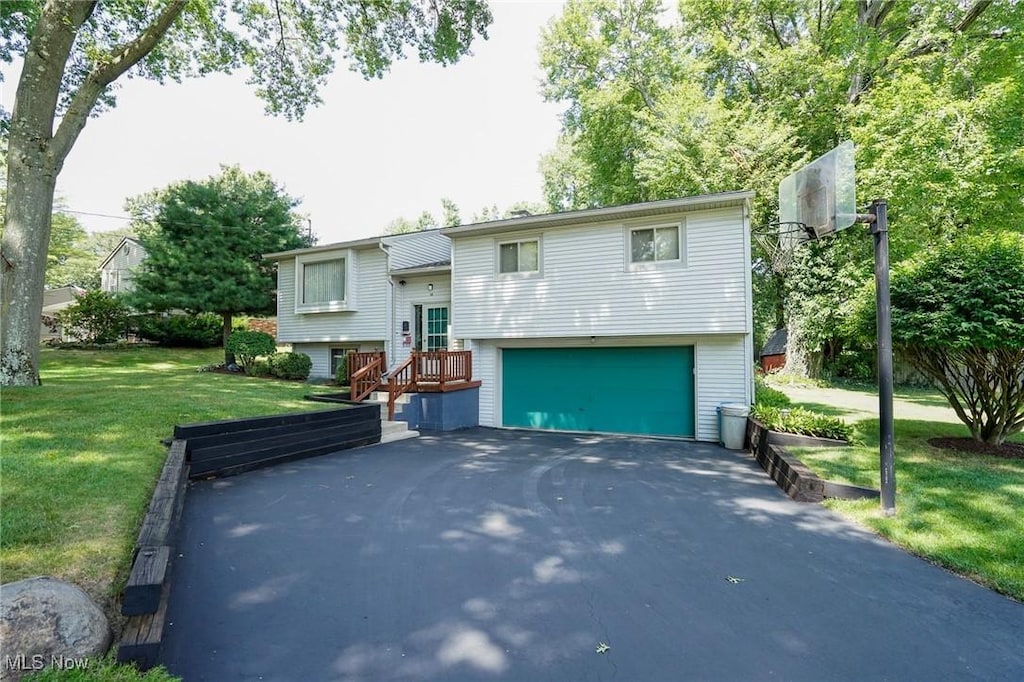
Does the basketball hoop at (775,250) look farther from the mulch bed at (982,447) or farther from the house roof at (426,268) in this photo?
the house roof at (426,268)

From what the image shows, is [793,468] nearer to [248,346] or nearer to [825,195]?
[825,195]

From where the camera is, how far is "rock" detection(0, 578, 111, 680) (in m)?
2.02

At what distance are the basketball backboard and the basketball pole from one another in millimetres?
300

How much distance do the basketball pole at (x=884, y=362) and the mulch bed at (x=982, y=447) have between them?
356cm

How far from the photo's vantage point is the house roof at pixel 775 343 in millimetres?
26031

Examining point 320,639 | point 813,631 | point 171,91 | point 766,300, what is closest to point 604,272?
point 813,631

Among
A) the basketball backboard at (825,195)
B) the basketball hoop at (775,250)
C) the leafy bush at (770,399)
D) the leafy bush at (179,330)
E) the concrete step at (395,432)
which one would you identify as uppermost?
the basketball hoop at (775,250)

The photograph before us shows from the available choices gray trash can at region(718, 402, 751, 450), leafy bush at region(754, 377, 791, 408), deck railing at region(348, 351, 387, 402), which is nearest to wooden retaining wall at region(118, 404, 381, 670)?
deck railing at region(348, 351, 387, 402)

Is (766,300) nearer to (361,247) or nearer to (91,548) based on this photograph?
(361,247)

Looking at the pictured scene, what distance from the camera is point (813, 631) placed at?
277cm

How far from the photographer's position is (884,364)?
4848 mm

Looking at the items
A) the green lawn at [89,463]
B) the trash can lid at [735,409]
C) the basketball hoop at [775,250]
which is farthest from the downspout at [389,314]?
the basketball hoop at [775,250]

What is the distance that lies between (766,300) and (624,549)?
19.7 meters

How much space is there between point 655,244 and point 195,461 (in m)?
8.85
